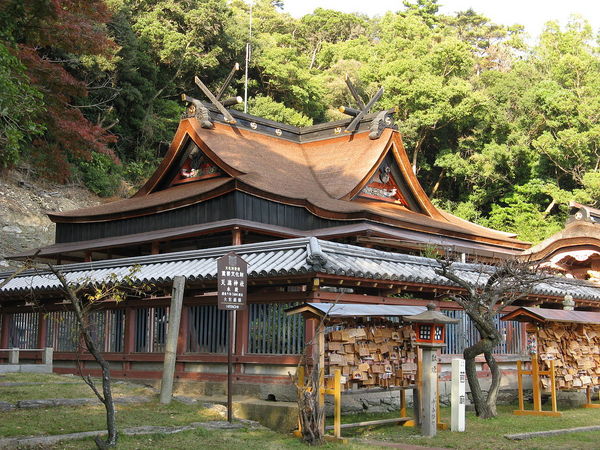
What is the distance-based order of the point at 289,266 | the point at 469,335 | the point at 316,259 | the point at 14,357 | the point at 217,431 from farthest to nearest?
1. the point at 469,335
2. the point at 14,357
3. the point at 289,266
4. the point at 316,259
5. the point at 217,431

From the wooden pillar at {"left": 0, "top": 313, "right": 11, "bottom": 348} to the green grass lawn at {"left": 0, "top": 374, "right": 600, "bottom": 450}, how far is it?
227 inches

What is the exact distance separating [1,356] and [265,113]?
27.4 m

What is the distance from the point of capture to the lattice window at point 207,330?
15.3m

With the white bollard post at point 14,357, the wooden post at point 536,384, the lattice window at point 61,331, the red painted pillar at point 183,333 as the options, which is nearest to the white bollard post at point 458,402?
the wooden post at point 536,384

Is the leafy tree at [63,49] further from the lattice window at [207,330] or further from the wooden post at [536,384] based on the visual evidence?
the wooden post at [536,384]

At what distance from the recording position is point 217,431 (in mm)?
11523

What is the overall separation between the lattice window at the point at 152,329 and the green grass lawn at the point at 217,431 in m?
2.24

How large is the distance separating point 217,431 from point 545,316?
756cm

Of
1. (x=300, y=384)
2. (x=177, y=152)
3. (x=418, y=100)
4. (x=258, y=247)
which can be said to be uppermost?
(x=418, y=100)

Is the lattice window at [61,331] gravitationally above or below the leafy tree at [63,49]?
below

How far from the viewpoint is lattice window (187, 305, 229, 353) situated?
1528 centimetres

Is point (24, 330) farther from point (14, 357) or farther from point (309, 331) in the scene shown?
point (309, 331)

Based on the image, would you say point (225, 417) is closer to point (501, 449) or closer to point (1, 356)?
point (501, 449)

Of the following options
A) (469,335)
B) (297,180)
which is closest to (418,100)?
(297,180)
